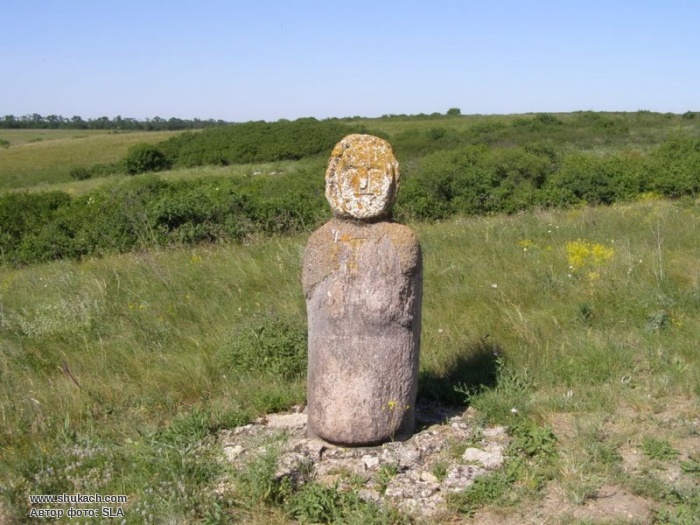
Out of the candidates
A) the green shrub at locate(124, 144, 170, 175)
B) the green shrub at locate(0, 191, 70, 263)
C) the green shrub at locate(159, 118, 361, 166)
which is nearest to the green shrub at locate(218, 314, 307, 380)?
the green shrub at locate(0, 191, 70, 263)

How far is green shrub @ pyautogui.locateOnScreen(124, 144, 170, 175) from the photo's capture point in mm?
32750

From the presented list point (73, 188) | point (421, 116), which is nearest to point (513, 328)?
point (73, 188)

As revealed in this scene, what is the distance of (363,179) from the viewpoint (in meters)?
3.97

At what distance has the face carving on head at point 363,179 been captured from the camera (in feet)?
13.0

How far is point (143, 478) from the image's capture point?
12.3ft

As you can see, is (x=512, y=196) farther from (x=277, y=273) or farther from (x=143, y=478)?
(x=143, y=478)

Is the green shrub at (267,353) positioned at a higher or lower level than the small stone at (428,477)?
higher

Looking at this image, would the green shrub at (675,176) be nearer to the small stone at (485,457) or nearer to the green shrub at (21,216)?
the small stone at (485,457)

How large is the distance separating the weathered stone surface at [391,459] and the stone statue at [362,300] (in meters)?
0.13

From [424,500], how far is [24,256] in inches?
356

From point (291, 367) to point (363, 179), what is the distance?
6.13ft

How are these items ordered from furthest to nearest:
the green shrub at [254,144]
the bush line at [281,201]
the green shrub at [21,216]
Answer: the green shrub at [254,144] < the green shrub at [21,216] < the bush line at [281,201]

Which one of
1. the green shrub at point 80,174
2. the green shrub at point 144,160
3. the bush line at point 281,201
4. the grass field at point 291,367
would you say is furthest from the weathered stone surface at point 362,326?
the green shrub at point 80,174

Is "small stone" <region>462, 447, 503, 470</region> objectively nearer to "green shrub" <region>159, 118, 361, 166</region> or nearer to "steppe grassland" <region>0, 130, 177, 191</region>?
"green shrub" <region>159, 118, 361, 166</region>
